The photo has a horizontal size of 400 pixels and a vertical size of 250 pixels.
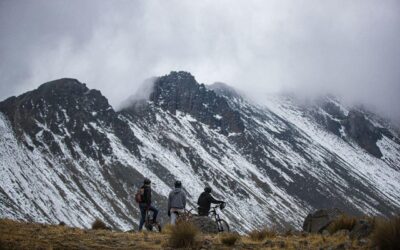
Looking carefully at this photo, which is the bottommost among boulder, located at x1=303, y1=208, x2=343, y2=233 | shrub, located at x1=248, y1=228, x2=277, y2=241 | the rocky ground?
boulder, located at x1=303, y1=208, x2=343, y2=233

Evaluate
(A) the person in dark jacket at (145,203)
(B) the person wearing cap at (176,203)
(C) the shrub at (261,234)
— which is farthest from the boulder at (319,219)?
(A) the person in dark jacket at (145,203)

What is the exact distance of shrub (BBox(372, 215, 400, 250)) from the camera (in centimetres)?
1195

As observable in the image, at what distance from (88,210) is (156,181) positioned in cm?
4162

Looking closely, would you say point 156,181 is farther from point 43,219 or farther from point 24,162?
point 43,219

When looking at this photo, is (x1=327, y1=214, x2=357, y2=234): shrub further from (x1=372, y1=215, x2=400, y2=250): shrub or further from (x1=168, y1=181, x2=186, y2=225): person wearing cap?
(x1=168, y1=181, x2=186, y2=225): person wearing cap

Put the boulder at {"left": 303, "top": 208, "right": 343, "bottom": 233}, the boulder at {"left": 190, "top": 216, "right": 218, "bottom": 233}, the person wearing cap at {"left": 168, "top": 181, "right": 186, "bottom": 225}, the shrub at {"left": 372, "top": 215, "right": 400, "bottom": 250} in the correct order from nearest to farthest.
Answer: the shrub at {"left": 372, "top": 215, "right": 400, "bottom": 250}
the boulder at {"left": 190, "top": 216, "right": 218, "bottom": 233}
the person wearing cap at {"left": 168, "top": 181, "right": 186, "bottom": 225}
the boulder at {"left": 303, "top": 208, "right": 343, "bottom": 233}

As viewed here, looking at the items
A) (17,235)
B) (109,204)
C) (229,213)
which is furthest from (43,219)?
(17,235)

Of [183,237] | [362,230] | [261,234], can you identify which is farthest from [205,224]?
[362,230]

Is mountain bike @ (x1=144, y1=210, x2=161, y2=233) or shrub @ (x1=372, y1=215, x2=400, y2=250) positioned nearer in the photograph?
shrub @ (x1=372, y1=215, x2=400, y2=250)

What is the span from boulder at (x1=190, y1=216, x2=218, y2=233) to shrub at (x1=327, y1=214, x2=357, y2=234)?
5.07m

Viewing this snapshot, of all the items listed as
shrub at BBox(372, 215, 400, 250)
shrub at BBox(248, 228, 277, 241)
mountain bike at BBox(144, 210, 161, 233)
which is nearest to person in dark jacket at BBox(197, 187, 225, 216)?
mountain bike at BBox(144, 210, 161, 233)

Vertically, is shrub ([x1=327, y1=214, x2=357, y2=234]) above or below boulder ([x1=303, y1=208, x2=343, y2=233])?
above

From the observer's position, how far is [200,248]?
14.4 m

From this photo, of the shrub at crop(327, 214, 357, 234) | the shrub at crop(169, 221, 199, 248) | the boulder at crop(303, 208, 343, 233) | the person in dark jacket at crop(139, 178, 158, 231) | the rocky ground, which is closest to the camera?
the rocky ground
